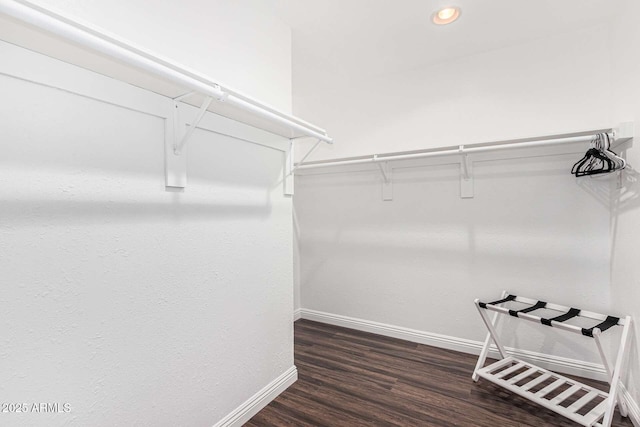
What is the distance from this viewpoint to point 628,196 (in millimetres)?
1718

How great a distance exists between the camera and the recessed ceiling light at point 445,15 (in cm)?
182

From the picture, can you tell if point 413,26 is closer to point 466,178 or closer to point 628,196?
point 466,178

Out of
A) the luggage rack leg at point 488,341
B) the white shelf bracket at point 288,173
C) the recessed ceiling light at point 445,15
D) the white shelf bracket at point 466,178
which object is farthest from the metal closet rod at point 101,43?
the luggage rack leg at point 488,341

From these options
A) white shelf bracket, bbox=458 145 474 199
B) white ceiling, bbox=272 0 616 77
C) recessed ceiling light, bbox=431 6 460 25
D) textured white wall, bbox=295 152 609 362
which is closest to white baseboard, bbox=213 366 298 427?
textured white wall, bbox=295 152 609 362

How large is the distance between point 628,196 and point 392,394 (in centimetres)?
177

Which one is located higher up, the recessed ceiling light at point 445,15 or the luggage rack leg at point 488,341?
the recessed ceiling light at point 445,15

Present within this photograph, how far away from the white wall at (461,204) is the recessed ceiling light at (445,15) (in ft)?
1.88

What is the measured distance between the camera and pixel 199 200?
1.44 m

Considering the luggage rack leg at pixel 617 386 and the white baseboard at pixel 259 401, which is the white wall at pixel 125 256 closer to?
the white baseboard at pixel 259 401

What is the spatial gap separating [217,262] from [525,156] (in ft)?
7.19

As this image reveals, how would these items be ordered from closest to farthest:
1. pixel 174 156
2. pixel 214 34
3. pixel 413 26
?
pixel 174 156, pixel 214 34, pixel 413 26

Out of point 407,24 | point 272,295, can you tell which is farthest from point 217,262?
point 407,24

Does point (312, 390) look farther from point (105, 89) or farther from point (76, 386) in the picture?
point (105, 89)

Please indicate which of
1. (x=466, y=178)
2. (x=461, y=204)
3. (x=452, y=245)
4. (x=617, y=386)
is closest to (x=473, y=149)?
(x=466, y=178)
